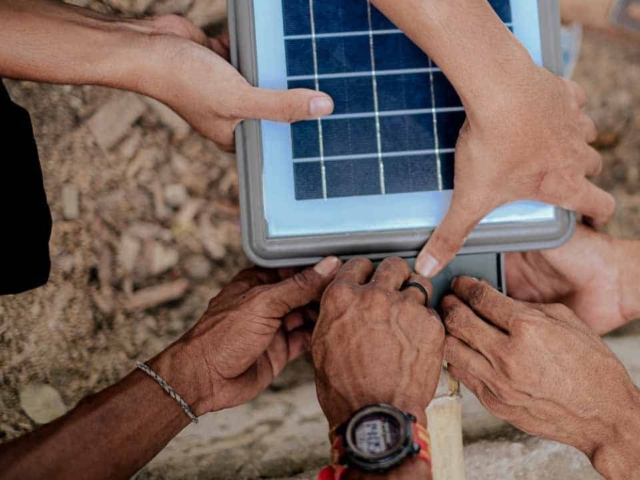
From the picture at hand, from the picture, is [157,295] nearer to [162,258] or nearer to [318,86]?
[162,258]

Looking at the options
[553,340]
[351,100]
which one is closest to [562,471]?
[553,340]

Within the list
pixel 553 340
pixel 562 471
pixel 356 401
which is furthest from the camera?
pixel 562 471

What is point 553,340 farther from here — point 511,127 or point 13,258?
point 13,258

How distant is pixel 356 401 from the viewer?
0.99 meters

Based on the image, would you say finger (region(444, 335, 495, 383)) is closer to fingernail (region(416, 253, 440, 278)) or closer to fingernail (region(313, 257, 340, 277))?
fingernail (region(416, 253, 440, 278))

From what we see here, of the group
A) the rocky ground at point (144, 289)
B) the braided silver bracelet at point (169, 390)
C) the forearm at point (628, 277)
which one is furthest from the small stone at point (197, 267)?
the forearm at point (628, 277)

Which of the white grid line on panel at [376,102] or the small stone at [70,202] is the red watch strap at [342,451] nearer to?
the white grid line on panel at [376,102]

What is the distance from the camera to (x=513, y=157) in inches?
41.2

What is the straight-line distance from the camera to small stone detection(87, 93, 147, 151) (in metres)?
1.67

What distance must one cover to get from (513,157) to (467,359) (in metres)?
0.36

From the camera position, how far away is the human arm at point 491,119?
99cm

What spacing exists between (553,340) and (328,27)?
0.65m

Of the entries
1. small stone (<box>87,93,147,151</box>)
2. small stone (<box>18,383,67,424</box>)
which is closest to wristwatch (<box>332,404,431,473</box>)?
small stone (<box>18,383,67,424</box>)

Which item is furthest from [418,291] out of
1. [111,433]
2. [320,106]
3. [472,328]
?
[111,433]
